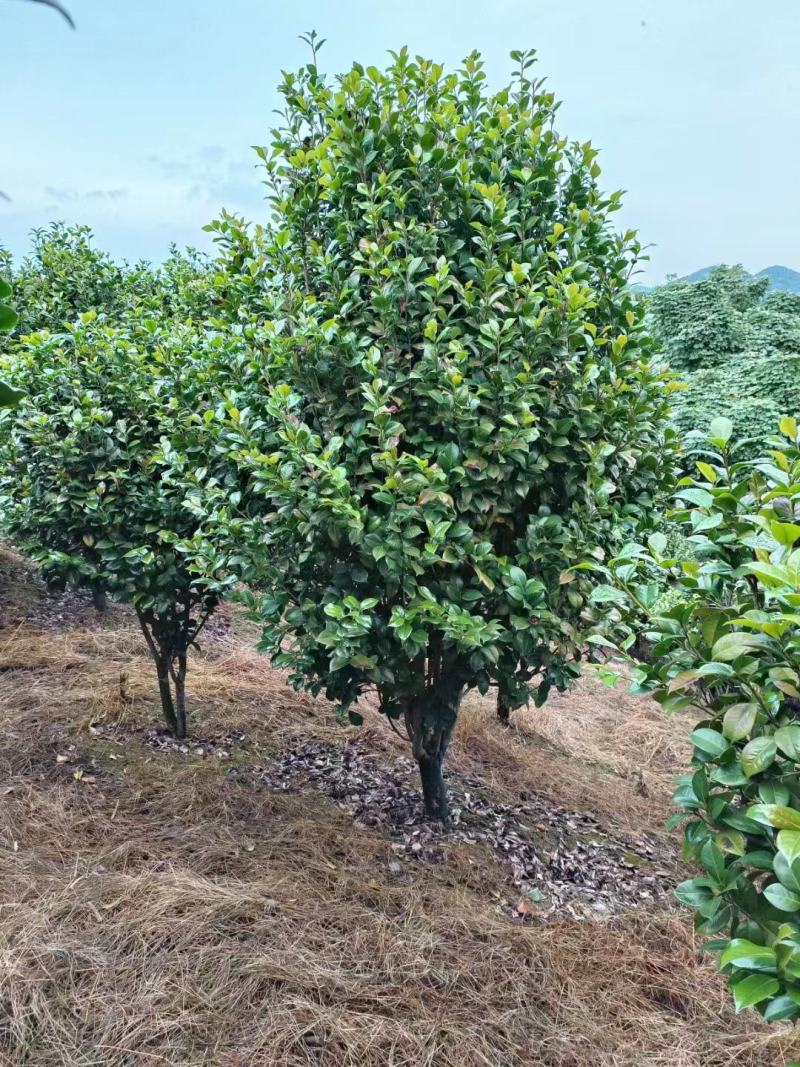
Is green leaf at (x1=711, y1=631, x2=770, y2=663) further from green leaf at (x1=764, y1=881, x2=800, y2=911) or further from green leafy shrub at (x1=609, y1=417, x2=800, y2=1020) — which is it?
green leaf at (x1=764, y1=881, x2=800, y2=911)

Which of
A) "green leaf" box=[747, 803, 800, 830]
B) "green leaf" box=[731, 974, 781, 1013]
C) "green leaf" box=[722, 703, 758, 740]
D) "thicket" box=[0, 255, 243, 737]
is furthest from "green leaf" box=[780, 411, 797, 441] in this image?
"thicket" box=[0, 255, 243, 737]

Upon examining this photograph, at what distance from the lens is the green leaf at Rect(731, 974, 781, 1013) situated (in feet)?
3.75

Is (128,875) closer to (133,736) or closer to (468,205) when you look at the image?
(133,736)

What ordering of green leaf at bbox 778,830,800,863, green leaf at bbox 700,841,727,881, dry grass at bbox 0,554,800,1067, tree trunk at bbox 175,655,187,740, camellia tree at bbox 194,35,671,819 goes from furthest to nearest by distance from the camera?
tree trunk at bbox 175,655,187,740, camellia tree at bbox 194,35,671,819, dry grass at bbox 0,554,800,1067, green leaf at bbox 700,841,727,881, green leaf at bbox 778,830,800,863

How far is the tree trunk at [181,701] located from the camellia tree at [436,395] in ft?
5.07

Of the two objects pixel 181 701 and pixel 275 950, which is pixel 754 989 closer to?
pixel 275 950

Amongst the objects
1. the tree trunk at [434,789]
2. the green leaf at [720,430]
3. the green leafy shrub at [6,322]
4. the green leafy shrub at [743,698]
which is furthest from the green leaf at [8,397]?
the tree trunk at [434,789]

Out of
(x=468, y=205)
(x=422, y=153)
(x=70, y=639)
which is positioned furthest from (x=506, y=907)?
(x=70, y=639)

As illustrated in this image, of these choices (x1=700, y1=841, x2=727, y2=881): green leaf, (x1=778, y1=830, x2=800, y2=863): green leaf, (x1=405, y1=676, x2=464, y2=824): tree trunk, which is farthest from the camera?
(x1=405, y1=676, x2=464, y2=824): tree trunk

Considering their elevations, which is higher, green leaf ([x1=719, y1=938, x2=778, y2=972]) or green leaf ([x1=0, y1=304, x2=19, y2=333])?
green leaf ([x1=0, y1=304, x2=19, y2=333])

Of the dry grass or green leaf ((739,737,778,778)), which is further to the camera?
the dry grass

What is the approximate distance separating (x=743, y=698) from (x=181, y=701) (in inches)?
143

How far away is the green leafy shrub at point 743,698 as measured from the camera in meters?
1.16

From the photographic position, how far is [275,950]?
2516mm
